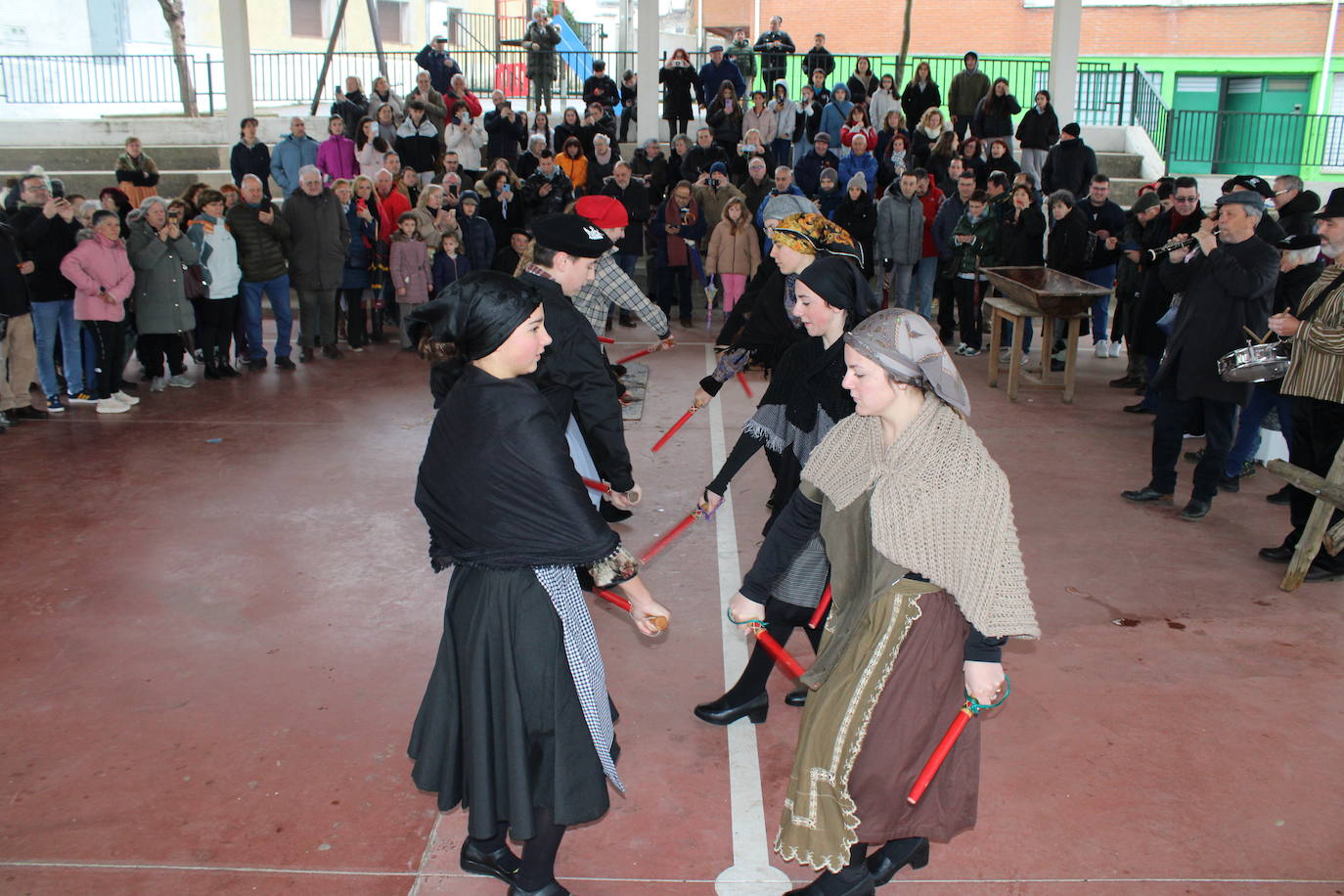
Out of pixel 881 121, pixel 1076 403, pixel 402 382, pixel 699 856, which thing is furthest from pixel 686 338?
pixel 699 856

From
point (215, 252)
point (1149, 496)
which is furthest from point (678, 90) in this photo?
point (1149, 496)

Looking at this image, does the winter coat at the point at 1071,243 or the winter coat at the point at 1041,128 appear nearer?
the winter coat at the point at 1071,243

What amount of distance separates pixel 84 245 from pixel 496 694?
795cm

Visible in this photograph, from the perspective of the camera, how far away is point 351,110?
16.5 metres

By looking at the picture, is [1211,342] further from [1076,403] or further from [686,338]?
[686,338]

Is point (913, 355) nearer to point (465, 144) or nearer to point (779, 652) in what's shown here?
point (779, 652)

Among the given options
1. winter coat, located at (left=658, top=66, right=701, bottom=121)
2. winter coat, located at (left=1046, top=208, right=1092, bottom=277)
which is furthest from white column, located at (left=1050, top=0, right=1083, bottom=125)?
winter coat, located at (left=1046, top=208, right=1092, bottom=277)

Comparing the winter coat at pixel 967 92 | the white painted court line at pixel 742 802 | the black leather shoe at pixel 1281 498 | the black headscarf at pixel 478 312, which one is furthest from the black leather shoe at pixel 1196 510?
the winter coat at pixel 967 92

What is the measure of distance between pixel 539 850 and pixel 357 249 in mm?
10127

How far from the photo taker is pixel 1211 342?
Answer: 688cm

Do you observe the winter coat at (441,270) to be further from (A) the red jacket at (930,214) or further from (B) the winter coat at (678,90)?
(B) the winter coat at (678,90)

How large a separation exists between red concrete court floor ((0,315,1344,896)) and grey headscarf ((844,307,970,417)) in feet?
5.60

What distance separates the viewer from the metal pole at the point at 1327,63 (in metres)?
27.8

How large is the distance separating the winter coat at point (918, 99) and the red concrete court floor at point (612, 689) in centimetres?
1028
